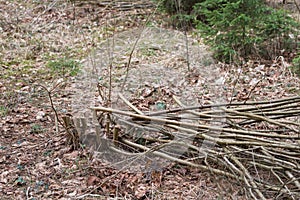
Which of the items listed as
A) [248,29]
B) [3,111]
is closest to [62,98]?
[3,111]

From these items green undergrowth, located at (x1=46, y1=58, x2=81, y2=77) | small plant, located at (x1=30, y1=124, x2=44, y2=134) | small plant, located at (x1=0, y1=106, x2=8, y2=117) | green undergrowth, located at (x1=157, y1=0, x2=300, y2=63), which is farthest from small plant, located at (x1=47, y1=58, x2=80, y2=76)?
green undergrowth, located at (x1=157, y1=0, x2=300, y2=63)

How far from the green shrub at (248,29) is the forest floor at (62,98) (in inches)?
8.1

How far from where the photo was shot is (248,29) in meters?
5.21

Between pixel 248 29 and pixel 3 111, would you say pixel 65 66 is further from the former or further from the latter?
pixel 248 29

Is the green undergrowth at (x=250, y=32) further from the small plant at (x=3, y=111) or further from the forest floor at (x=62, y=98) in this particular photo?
the small plant at (x=3, y=111)

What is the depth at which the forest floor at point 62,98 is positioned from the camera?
9.04 ft

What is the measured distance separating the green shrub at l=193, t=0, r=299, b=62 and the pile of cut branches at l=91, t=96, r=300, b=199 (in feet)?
7.00

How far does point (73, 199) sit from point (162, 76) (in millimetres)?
2509

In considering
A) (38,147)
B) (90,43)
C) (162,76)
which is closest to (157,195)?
(38,147)

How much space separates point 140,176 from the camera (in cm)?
286

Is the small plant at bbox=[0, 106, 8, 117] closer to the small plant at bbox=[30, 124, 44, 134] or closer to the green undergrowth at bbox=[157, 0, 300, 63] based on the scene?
the small plant at bbox=[30, 124, 44, 134]

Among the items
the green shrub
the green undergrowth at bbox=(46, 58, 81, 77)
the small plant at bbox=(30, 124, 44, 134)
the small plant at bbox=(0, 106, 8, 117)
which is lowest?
the small plant at bbox=(30, 124, 44, 134)

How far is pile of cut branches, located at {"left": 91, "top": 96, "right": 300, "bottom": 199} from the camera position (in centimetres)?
251

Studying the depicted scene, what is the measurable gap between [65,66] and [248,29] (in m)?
2.54
